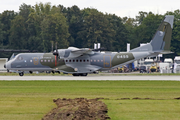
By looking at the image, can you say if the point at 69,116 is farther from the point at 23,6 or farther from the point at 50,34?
the point at 23,6

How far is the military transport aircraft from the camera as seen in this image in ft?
151

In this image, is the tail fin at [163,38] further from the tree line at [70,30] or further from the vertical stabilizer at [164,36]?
the tree line at [70,30]

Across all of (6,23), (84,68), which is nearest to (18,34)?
(6,23)

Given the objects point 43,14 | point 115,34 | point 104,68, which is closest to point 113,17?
point 115,34

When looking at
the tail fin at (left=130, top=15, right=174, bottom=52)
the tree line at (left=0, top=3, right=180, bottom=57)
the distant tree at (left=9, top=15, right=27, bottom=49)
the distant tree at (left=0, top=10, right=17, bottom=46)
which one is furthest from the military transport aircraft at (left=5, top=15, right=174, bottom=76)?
the distant tree at (left=0, top=10, right=17, bottom=46)

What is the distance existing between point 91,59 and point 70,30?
6147 cm

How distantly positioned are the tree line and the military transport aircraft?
45.0 meters

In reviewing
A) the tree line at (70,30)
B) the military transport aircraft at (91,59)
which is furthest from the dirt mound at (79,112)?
the tree line at (70,30)

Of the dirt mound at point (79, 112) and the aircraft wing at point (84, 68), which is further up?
the aircraft wing at point (84, 68)

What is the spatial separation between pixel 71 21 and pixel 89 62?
62.4 metres

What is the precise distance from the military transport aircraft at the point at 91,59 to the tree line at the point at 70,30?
1770 inches

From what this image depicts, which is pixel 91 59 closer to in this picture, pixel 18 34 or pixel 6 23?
pixel 18 34

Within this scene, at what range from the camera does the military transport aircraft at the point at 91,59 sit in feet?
151

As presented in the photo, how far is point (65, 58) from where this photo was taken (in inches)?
1756
